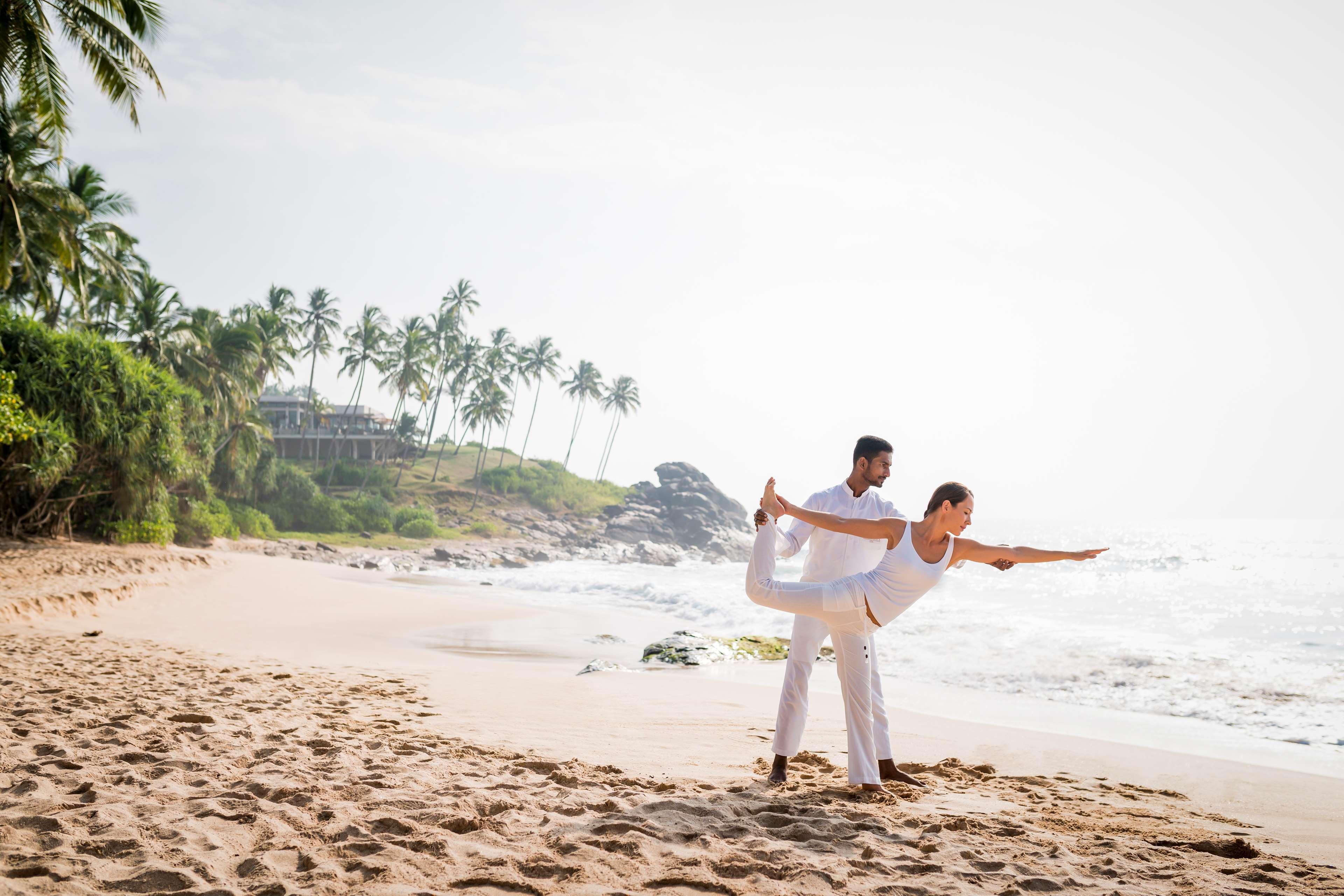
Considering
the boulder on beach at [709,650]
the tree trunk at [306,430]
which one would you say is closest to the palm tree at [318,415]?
the tree trunk at [306,430]

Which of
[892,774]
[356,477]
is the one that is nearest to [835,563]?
[892,774]

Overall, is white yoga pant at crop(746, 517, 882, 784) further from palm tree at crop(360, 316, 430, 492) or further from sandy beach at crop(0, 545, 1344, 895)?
palm tree at crop(360, 316, 430, 492)

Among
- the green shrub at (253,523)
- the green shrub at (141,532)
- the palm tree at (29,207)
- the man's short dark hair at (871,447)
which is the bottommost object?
the green shrub at (253,523)

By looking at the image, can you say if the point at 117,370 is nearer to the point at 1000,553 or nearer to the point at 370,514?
the point at 1000,553

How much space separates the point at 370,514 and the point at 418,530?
2977 millimetres

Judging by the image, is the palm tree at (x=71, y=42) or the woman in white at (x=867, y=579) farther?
the palm tree at (x=71, y=42)

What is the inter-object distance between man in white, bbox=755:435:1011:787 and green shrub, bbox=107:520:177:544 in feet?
68.4

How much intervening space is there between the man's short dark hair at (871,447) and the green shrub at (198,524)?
29.8 m

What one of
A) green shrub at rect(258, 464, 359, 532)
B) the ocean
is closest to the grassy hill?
green shrub at rect(258, 464, 359, 532)

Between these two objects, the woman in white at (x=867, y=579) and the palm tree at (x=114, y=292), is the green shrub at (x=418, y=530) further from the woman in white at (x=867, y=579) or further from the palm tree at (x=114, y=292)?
the woman in white at (x=867, y=579)

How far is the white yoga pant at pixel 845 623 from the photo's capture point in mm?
4387

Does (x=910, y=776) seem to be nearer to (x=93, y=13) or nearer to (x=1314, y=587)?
(x=93, y=13)

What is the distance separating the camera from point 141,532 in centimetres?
2030

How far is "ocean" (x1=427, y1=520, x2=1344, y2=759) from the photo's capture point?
10.1 metres
